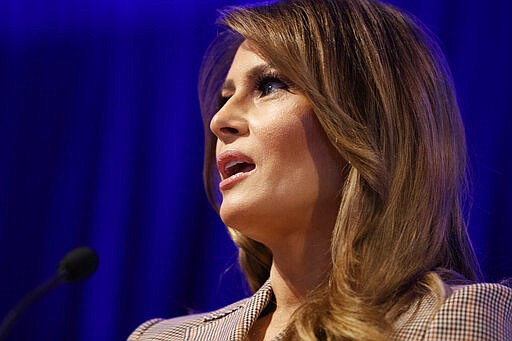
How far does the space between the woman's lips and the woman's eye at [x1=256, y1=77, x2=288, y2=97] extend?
14cm

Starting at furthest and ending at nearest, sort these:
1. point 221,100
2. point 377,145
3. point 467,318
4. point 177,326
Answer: point 221,100
point 177,326
point 377,145
point 467,318

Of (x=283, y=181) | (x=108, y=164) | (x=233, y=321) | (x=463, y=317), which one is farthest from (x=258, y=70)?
(x=108, y=164)

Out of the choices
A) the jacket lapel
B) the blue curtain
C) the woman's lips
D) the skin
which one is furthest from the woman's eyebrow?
the blue curtain

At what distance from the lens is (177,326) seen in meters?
1.87

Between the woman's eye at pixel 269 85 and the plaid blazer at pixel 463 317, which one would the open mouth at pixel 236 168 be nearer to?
the woman's eye at pixel 269 85

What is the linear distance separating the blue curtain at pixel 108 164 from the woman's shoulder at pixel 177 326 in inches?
14.1

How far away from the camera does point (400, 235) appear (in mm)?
1504

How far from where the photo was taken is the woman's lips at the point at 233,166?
1638mm

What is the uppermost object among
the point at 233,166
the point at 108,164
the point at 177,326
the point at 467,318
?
the point at 233,166

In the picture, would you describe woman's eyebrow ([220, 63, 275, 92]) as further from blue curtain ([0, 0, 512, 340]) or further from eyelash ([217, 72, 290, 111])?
blue curtain ([0, 0, 512, 340])

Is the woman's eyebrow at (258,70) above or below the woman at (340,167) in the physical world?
above

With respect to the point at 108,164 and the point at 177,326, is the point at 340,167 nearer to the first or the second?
the point at 177,326

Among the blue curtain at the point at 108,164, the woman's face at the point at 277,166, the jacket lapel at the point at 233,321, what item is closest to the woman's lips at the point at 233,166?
the woman's face at the point at 277,166

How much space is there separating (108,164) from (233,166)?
1.02 m
